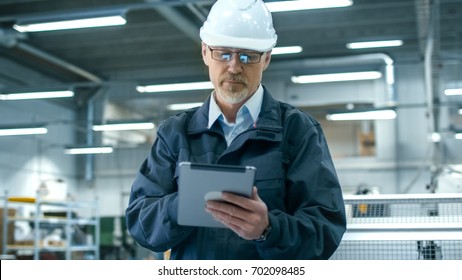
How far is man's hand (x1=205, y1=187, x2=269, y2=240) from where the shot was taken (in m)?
0.93

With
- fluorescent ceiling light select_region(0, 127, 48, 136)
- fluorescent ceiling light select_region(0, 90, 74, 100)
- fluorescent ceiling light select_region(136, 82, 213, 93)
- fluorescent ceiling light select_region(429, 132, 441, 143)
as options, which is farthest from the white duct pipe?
fluorescent ceiling light select_region(0, 127, 48, 136)

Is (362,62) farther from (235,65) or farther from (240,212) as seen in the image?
(240,212)

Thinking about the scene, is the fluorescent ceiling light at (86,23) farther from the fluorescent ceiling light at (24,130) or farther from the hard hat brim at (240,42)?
the hard hat brim at (240,42)

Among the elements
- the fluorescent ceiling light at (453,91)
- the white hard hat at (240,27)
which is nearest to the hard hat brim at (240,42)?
the white hard hat at (240,27)

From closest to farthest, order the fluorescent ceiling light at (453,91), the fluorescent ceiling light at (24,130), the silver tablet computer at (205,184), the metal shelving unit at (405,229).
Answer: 1. the silver tablet computer at (205,184)
2. the metal shelving unit at (405,229)
3. the fluorescent ceiling light at (24,130)
4. the fluorescent ceiling light at (453,91)

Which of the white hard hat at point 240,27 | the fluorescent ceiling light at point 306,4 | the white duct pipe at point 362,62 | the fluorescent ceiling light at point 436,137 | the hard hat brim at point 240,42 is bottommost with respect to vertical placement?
the hard hat brim at point 240,42

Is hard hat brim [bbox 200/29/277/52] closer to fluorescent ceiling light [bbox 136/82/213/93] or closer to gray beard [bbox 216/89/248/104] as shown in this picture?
gray beard [bbox 216/89/248/104]

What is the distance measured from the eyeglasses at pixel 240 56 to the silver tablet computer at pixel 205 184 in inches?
10.4

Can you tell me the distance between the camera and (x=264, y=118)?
3.70 feet

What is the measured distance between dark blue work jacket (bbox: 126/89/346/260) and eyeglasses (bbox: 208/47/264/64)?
0.09m

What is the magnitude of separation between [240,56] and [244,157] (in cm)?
18

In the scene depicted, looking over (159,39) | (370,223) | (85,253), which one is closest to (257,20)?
(370,223)

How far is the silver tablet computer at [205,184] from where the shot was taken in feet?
2.98
